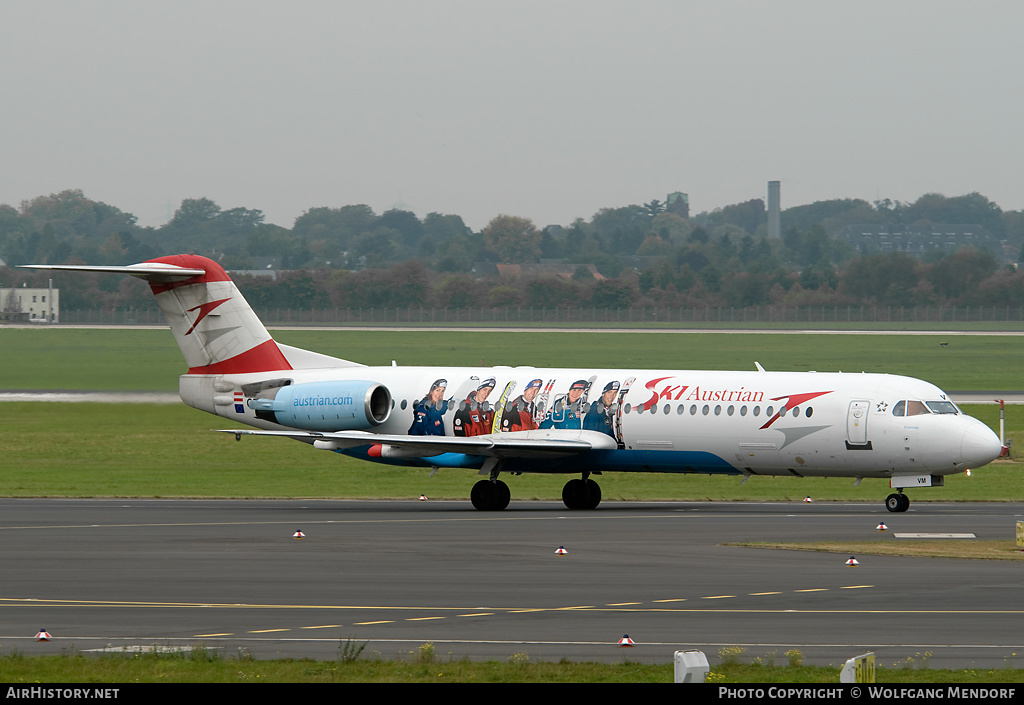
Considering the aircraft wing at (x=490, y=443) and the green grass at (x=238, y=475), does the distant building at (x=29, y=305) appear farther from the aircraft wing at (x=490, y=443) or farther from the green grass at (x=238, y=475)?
the aircraft wing at (x=490, y=443)

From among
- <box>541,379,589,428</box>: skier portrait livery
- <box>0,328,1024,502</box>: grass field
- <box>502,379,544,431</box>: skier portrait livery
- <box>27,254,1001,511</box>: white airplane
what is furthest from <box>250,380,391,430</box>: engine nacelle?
<box>541,379,589,428</box>: skier portrait livery

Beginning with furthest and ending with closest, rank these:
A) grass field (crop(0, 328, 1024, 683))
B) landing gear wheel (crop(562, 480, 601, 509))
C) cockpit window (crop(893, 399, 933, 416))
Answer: landing gear wheel (crop(562, 480, 601, 509)), cockpit window (crop(893, 399, 933, 416)), grass field (crop(0, 328, 1024, 683))

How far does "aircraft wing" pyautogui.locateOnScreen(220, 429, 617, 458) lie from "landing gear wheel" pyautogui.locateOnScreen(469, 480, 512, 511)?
0.83m

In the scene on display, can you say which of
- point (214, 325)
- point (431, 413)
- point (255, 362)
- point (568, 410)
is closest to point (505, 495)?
point (568, 410)

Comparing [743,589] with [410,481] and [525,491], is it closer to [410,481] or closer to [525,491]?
[525,491]

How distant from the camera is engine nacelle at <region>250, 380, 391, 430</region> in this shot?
139ft

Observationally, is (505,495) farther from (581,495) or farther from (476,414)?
(476,414)

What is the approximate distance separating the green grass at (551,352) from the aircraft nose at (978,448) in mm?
50205

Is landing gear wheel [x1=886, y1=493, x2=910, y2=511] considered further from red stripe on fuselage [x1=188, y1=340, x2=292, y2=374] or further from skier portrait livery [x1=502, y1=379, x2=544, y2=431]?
red stripe on fuselage [x1=188, y1=340, x2=292, y2=374]

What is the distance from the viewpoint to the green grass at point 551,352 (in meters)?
93.7

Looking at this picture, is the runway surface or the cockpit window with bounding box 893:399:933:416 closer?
the runway surface

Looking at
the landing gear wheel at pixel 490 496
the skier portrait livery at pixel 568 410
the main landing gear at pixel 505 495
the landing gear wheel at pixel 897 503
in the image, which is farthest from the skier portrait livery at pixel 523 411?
the landing gear wheel at pixel 897 503

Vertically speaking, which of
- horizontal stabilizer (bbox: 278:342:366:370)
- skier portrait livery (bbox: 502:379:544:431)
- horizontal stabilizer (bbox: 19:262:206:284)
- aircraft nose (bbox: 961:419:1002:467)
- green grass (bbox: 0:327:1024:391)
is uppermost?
horizontal stabilizer (bbox: 19:262:206:284)

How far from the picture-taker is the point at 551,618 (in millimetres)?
20859
